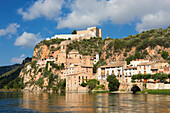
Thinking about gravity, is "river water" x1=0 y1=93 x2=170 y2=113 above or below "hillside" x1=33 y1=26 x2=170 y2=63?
below

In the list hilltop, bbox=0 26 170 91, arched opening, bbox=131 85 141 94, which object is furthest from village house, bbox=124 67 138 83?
hilltop, bbox=0 26 170 91

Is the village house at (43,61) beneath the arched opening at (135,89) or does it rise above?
above

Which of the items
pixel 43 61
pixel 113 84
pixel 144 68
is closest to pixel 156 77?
pixel 144 68

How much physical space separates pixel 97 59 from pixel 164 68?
52.1m

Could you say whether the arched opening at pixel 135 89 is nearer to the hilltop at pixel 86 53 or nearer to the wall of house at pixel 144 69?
the wall of house at pixel 144 69

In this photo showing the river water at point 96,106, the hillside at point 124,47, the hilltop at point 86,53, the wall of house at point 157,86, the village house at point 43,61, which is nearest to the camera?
the river water at point 96,106

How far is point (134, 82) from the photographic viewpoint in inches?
3201

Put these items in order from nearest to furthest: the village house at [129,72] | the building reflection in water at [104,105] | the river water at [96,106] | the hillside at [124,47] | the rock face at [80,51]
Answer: the river water at [96,106] → the building reflection in water at [104,105] → the village house at [129,72] → the hillside at [124,47] → the rock face at [80,51]

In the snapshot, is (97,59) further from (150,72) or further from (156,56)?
(150,72)

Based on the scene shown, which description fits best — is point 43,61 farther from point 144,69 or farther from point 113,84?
point 144,69

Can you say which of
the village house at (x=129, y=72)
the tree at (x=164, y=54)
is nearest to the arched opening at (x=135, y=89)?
the village house at (x=129, y=72)

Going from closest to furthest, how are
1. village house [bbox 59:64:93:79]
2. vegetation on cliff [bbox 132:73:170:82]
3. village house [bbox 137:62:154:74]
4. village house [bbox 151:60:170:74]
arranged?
vegetation on cliff [bbox 132:73:170:82]
village house [bbox 151:60:170:74]
village house [bbox 137:62:154:74]
village house [bbox 59:64:93:79]

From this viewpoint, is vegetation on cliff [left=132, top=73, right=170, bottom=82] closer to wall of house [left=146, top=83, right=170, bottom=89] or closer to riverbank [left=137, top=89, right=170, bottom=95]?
wall of house [left=146, top=83, right=170, bottom=89]

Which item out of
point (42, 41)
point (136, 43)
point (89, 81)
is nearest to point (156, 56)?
point (136, 43)
